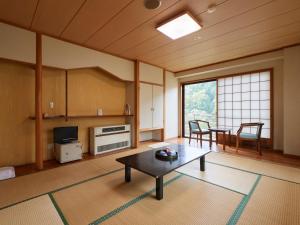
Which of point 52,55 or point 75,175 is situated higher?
point 52,55

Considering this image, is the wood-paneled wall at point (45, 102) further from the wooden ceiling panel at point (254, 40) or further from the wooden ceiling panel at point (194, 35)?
the wooden ceiling panel at point (254, 40)

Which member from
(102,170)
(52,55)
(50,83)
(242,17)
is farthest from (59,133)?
(242,17)

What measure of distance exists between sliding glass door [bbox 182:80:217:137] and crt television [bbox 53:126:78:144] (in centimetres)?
388

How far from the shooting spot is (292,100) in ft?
11.2

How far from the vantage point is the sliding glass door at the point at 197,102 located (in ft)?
19.7

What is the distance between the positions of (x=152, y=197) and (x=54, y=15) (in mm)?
2880

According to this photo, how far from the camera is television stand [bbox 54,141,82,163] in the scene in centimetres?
303

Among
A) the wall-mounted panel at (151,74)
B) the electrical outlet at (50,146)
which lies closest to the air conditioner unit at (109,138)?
the electrical outlet at (50,146)

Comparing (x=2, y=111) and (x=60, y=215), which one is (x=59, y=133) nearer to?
(x=2, y=111)

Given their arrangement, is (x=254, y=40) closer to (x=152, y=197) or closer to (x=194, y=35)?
(x=194, y=35)

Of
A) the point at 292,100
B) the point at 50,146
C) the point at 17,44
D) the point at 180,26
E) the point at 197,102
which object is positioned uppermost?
the point at 180,26

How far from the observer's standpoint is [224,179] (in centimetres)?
235

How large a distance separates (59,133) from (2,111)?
98 cm

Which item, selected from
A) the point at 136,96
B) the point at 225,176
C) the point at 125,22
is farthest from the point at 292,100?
the point at 125,22
